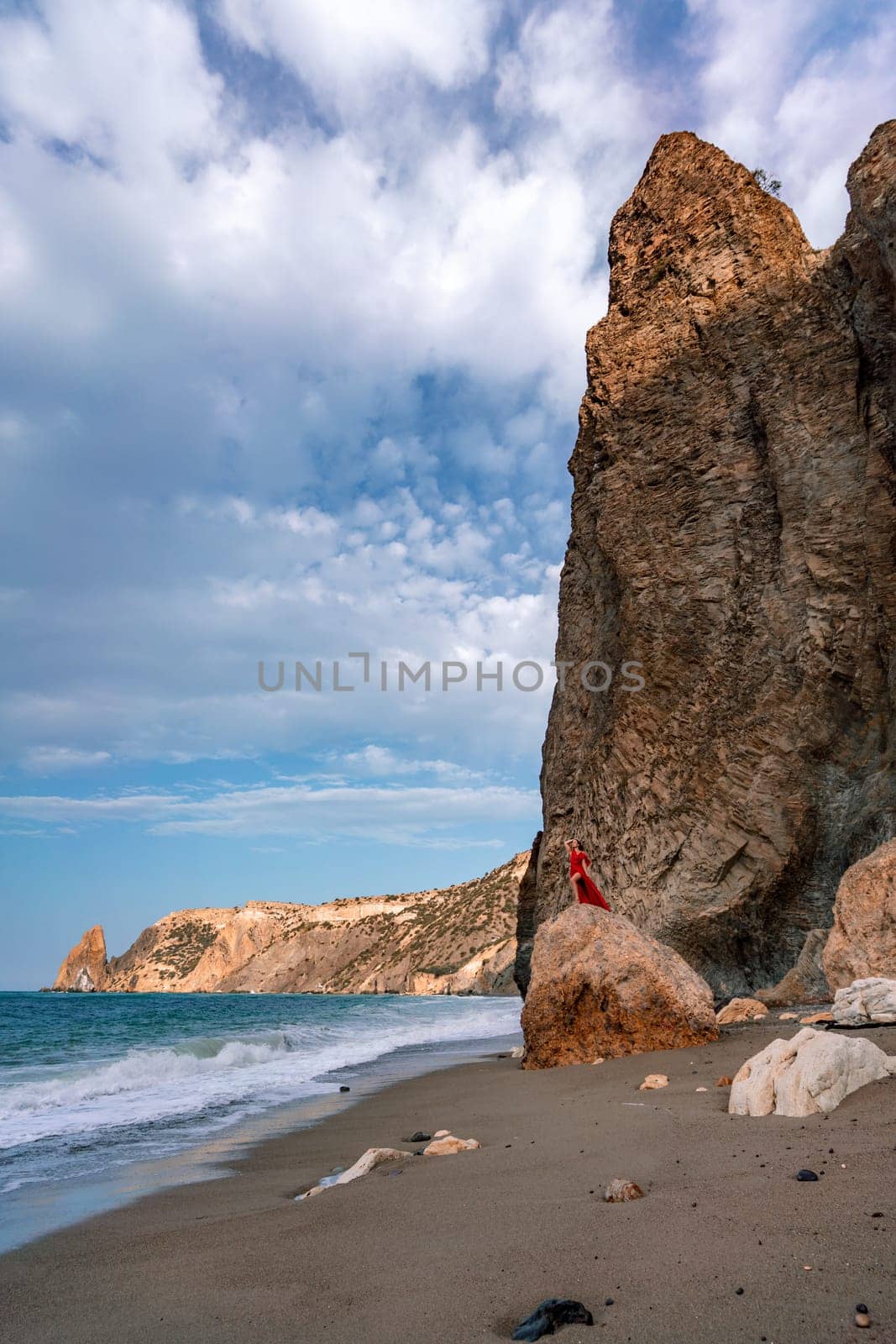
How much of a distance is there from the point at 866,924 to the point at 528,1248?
308 inches

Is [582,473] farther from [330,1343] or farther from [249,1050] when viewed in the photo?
[330,1343]

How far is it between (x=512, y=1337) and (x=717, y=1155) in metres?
1.95

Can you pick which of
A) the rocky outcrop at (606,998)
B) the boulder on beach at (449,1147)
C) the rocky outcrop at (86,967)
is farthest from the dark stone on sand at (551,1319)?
the rocky outcrop at (86,967)

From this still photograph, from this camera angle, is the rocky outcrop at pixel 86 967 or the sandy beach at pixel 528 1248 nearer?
the sandy beach at pixel 528 1248

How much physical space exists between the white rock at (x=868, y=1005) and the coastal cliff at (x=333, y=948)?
6708 cm

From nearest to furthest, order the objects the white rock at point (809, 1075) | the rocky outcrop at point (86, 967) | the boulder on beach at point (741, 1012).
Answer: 1. the white rock at point (809, 1075)
2. the boulder on beach at point (741, 1012)
3. the rocky outcrop at point (86, 967)

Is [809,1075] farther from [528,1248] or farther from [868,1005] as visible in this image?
[868,1005]

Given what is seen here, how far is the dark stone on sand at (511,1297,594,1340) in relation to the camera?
2.18m

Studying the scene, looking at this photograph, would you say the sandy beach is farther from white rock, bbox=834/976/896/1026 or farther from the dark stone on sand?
white rock, bbox=834/976/896/1026

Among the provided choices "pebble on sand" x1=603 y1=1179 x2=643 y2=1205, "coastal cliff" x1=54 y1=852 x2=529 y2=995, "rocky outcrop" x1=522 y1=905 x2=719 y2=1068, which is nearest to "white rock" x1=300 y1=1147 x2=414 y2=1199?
"pebble on sand" x1=603 y1=1179 x2=643 y2=1205

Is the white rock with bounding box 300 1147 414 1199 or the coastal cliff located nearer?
the white rock with bounding box 300 1147 414 1199

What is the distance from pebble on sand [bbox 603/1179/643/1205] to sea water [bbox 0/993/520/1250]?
10.2 feet

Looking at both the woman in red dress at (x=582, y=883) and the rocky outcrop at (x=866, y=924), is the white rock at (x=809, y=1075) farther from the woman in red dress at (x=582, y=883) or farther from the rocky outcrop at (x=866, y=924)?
the woman in red dress at (x=582, y=883)

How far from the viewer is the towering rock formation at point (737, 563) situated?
17922 mm
